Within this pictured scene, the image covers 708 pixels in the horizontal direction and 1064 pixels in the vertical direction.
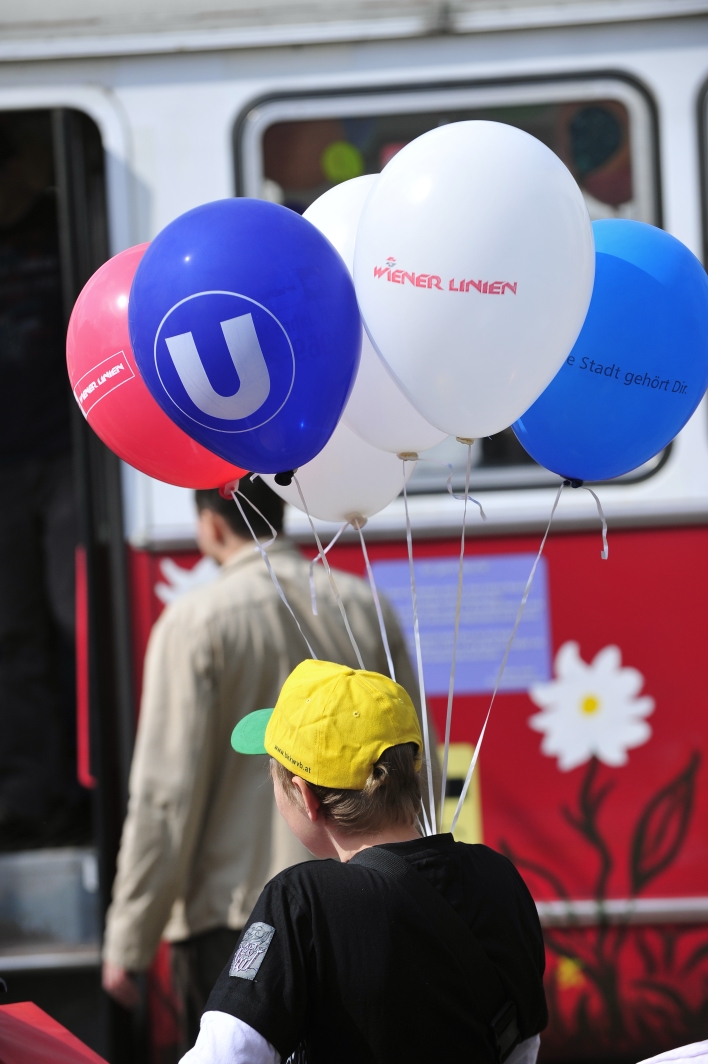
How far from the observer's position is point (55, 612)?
3121 millimetres

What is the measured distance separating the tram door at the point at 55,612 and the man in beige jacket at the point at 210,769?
419mm

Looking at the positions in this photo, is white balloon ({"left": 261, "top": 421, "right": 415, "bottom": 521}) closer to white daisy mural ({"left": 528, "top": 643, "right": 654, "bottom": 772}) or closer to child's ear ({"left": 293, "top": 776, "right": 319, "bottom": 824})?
child's ear ({"left": 293, "top": 776, "right": 319, "bottom": 824})

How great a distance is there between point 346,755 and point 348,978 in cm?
25

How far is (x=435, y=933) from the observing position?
1.15 meters

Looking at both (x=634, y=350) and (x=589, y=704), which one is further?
(x=589, y=704)

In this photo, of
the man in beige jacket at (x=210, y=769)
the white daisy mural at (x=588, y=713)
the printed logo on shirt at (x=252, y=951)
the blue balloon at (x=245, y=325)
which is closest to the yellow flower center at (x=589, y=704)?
the white daisy mural at (x=588, y=713)

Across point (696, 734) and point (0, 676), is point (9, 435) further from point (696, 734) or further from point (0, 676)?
point (696, 734)

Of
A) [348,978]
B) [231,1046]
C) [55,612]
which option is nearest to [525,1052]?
[348,978]

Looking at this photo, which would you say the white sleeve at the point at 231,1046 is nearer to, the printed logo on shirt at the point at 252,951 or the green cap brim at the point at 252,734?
the printed logo on shirt at the point at 252,951

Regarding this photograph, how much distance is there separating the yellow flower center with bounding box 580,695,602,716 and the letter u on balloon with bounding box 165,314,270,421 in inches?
53.1

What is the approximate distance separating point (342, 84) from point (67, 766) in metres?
2.12

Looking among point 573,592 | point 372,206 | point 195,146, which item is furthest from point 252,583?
point 195,146

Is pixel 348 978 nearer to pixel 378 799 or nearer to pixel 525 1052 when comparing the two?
pixel 378 799

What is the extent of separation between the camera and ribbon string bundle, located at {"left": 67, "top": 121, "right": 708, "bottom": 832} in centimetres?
132
